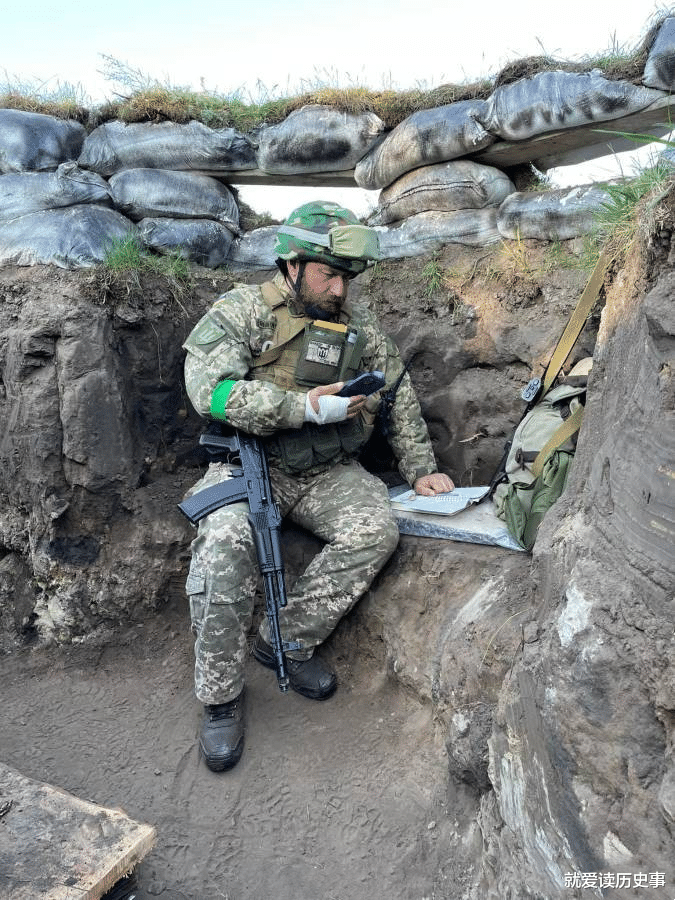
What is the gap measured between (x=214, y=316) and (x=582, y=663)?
2175 mm

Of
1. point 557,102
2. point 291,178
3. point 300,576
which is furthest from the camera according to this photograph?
point 291,178

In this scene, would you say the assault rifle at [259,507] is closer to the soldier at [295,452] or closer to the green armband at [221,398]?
the soldier at [295,452]

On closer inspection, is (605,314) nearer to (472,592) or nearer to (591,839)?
(472,592)

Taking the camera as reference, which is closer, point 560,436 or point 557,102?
point 560,436

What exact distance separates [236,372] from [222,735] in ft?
4.98

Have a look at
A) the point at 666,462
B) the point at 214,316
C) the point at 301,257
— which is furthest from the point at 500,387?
the point at 666,462

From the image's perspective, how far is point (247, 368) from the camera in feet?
10.2

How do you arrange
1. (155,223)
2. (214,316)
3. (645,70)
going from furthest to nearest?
(155,223) < (645,70) < (214,316)

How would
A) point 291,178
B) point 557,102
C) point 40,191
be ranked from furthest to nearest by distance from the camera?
point 291,178
point 40,191
point 557,102

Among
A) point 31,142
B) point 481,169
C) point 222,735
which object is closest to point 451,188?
point 481,169

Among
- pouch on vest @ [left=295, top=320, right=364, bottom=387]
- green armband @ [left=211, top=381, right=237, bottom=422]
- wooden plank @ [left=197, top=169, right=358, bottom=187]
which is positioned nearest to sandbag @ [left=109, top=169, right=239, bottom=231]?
wooden plank @ [left=197, top=169, right=358, bottom=187]

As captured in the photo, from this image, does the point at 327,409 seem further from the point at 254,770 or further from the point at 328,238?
the point at 254,770

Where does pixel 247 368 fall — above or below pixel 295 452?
above

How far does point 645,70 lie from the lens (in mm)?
3348
